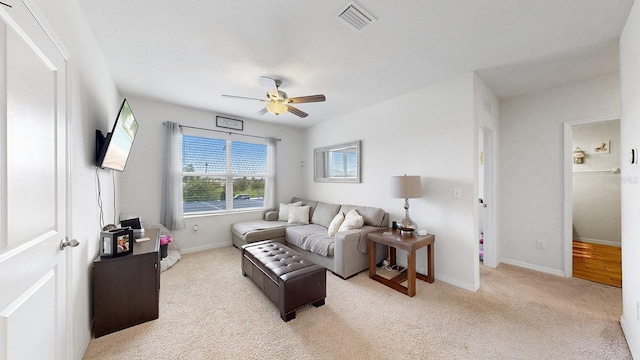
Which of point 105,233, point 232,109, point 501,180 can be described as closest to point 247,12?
point 105,233

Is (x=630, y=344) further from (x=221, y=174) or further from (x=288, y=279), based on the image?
(x=221, y=174)

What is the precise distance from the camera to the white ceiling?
1.68 m

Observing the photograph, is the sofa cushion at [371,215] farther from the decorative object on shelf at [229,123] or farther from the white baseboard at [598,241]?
the white baseboard at [598,241]

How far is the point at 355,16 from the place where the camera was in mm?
1739

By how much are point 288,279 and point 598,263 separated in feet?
14.7

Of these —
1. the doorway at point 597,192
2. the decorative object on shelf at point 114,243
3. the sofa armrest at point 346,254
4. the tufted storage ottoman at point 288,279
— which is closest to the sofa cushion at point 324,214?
the sofa armrest at point 346,254

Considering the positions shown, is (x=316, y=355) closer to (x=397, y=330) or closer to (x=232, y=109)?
(x=397, y=330)

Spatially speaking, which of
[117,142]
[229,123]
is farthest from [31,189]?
[229,123]

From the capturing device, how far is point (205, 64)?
248 cm

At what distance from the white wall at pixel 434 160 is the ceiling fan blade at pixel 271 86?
1750mm

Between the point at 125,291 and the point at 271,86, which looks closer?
the point at 125,291

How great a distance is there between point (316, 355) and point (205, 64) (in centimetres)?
294

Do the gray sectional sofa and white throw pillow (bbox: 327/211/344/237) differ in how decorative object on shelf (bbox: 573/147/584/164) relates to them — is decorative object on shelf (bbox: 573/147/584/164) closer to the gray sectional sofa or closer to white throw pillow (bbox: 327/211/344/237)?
the gray sectional sofa

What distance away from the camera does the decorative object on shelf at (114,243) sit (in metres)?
1.93
